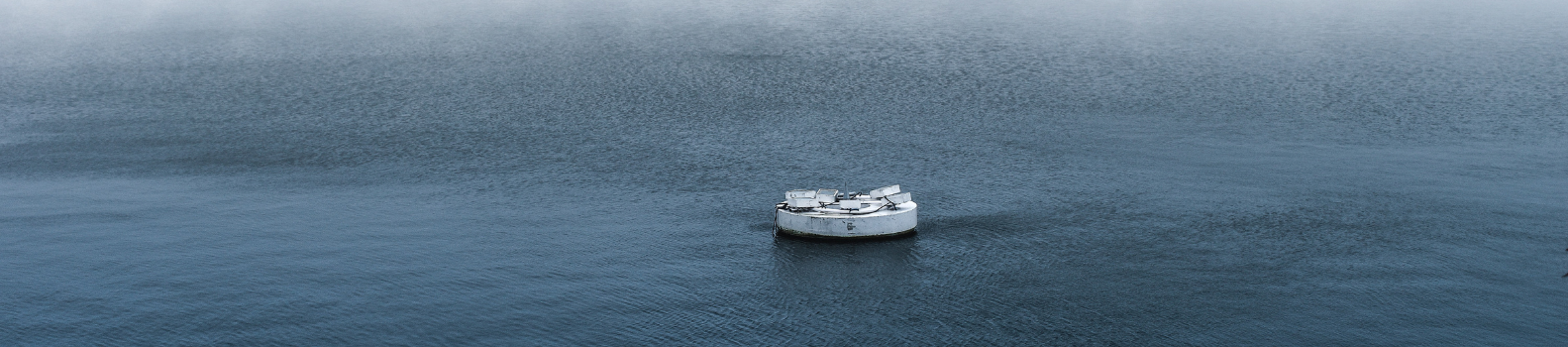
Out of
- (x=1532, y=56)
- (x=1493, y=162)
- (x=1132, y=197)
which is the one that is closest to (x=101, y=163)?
(x=1132, y=197)

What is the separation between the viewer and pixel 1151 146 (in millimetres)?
125875

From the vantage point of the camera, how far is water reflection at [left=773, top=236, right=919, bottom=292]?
89000 mm

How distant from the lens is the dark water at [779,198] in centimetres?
8250

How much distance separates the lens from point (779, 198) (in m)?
108

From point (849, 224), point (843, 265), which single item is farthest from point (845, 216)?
point (843, 265)

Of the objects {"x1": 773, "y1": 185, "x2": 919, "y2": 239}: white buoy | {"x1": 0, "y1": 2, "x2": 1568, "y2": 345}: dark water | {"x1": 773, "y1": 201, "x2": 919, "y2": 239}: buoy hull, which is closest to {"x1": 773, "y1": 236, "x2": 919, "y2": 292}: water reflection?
{"x1": 0, "y1": 2, "x2": 1568, "y2": 345}: dark water

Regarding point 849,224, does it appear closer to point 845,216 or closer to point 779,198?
point 845,216

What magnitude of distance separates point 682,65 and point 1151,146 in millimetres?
69948

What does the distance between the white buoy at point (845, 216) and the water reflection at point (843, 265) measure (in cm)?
75

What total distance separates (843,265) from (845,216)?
4627 millimetres

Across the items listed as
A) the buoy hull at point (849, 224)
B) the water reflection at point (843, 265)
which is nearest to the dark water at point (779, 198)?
the water reflection at point (843, 265)

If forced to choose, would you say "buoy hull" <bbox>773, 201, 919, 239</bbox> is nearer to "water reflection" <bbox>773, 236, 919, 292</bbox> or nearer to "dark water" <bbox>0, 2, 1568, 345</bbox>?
"water reflection" <bbox>773, 236, 919, 292</bbox>

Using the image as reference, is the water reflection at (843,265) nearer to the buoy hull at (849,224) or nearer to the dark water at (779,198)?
the dark water at (779,198)

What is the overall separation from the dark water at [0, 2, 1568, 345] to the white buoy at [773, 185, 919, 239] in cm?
130
